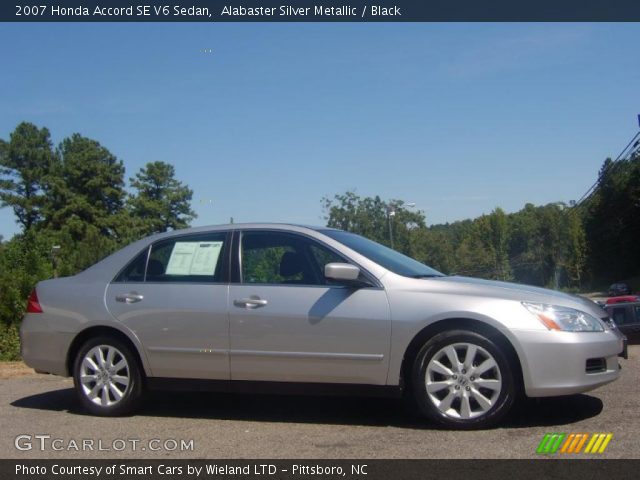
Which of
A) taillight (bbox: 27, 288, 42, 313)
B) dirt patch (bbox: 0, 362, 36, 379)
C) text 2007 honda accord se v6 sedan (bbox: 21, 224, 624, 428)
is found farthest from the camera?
dirt patch (bbox: 0, 362, 36, 379)

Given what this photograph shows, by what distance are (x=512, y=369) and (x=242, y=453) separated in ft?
6.50

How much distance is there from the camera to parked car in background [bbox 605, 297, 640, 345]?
36.3 feet

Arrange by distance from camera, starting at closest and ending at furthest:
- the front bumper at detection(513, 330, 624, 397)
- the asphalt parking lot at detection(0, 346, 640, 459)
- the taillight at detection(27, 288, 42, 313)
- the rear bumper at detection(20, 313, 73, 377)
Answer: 1. the asphalt parking lot at detection(0, 346, 640, 459)
2. the front bumper at detection(513, 330, 624, 397)
3. the rear bumper at detection(20, 313, 73, 377)
4. the taillight at detection(27, 288, 42, 313)

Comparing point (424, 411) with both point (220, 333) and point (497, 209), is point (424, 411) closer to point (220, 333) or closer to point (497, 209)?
point (220, 333)

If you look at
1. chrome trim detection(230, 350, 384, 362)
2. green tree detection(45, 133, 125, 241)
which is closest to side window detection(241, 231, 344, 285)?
chrome trim detection(230, 350, 384, 362)

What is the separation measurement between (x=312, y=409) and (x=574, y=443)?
225 cm

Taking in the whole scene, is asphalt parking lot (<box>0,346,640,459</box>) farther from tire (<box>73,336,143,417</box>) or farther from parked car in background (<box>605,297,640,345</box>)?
parked car in background (<box>605,297,640,345</box>)

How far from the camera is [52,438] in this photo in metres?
5.25

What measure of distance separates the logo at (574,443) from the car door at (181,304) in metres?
2.46

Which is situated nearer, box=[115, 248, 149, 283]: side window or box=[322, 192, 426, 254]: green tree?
box=[115, 248, 149, 283]: side window

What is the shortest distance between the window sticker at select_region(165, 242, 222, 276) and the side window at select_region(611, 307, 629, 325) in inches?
305

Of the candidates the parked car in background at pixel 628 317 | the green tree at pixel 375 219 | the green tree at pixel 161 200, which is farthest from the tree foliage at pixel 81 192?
the parked car in background at pixel 628 317

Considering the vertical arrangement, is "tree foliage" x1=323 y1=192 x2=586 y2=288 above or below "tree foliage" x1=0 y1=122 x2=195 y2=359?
below
